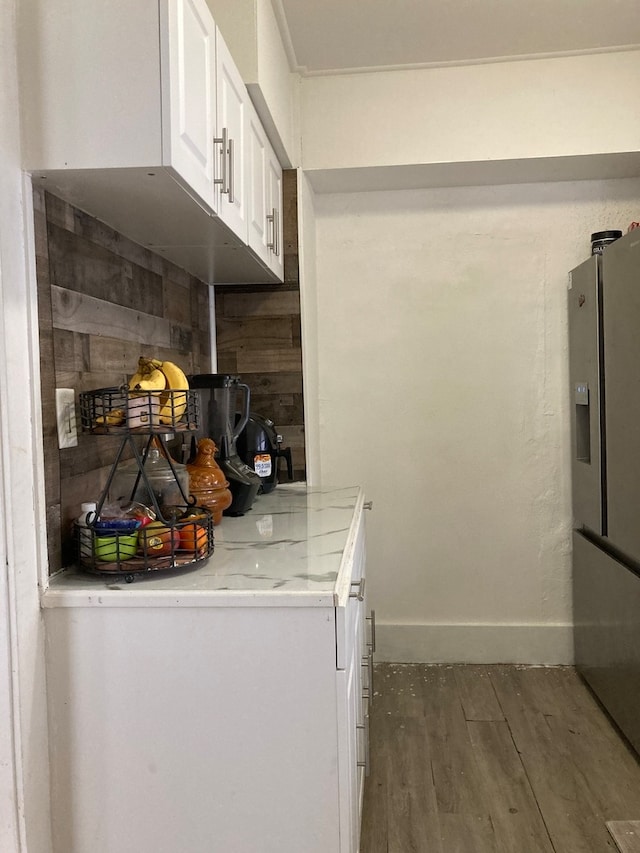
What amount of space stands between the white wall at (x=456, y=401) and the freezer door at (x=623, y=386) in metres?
0.59

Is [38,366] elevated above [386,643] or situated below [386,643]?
above

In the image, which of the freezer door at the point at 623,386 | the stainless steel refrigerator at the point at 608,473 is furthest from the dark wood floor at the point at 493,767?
the freezer door at the point at 623,386

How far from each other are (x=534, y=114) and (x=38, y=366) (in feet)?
7.60

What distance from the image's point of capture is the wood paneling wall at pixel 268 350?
118 inches

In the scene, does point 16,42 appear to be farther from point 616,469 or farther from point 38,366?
point 616,469

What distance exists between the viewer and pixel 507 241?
3.22 m

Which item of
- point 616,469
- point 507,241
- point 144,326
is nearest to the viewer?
point 144,326

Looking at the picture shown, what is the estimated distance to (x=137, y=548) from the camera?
4.93 ft

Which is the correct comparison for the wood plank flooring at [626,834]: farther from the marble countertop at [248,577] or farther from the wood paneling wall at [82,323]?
the wood paneling wall at [82,323]

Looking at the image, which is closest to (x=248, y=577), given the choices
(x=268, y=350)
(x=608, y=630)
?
(x=268, y=350)

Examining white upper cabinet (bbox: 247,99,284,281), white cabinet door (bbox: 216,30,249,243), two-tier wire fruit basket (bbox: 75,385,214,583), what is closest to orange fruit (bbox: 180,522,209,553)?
two-tier wire fruit basket (bbox: 75,385,214,583)

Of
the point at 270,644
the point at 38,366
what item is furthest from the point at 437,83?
the point at 270,644

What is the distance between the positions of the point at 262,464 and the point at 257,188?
936 millimetres

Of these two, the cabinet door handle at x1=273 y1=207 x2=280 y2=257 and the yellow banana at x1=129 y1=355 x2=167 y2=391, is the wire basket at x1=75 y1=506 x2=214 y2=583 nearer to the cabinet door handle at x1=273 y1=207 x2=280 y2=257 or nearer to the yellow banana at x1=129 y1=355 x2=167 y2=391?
the yellow banana at x1=129 y1=355 x2=167 y2=391
